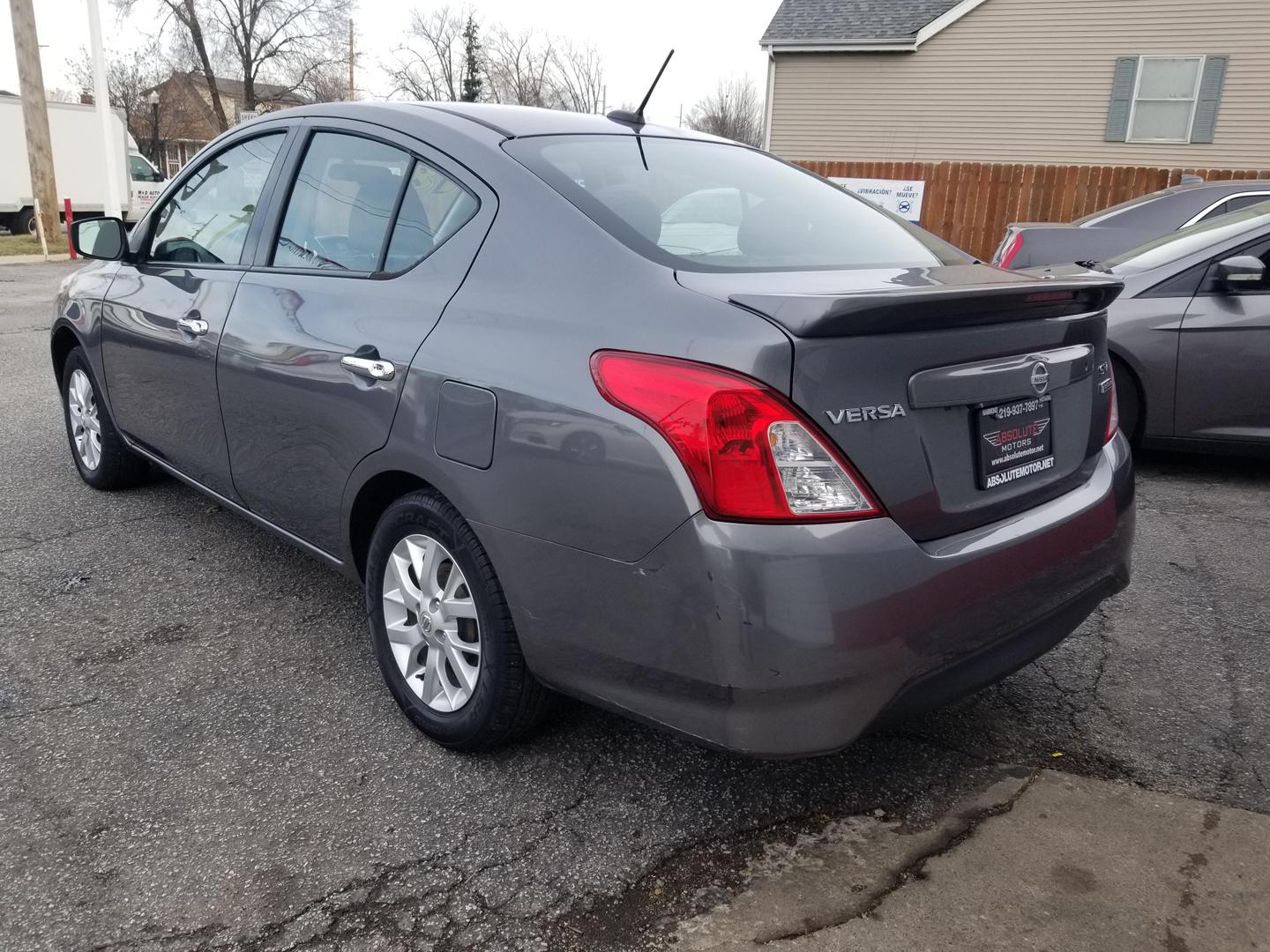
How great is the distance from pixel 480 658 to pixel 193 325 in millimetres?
1723

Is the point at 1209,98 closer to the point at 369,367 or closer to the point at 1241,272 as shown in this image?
the point at 1241,272

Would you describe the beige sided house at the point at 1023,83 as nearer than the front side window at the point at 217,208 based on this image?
No

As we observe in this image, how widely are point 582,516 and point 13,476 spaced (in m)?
4.15

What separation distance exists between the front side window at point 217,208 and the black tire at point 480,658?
4.43ft

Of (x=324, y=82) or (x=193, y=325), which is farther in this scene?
(x=324, y=82)

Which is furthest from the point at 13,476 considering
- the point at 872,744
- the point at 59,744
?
the point at 872,744

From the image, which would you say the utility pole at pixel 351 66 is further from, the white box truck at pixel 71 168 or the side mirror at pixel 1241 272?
the side mirror at pixel 1241 272

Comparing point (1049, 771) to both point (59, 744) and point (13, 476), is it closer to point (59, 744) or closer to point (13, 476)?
point (59, 744)

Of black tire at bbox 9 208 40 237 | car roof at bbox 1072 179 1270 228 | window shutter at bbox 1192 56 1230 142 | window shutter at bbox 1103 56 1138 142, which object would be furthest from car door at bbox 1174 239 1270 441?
black tire at bbox 9 208 40 237

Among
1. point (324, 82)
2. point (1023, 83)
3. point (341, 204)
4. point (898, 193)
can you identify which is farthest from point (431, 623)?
point (324, 82)

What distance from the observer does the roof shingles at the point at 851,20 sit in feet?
60.6

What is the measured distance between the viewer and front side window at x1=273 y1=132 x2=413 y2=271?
2838 millimetres

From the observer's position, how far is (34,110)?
62.4ft

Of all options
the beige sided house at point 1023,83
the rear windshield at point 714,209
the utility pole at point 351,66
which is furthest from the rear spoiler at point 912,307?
the utility pole at point 351,66
